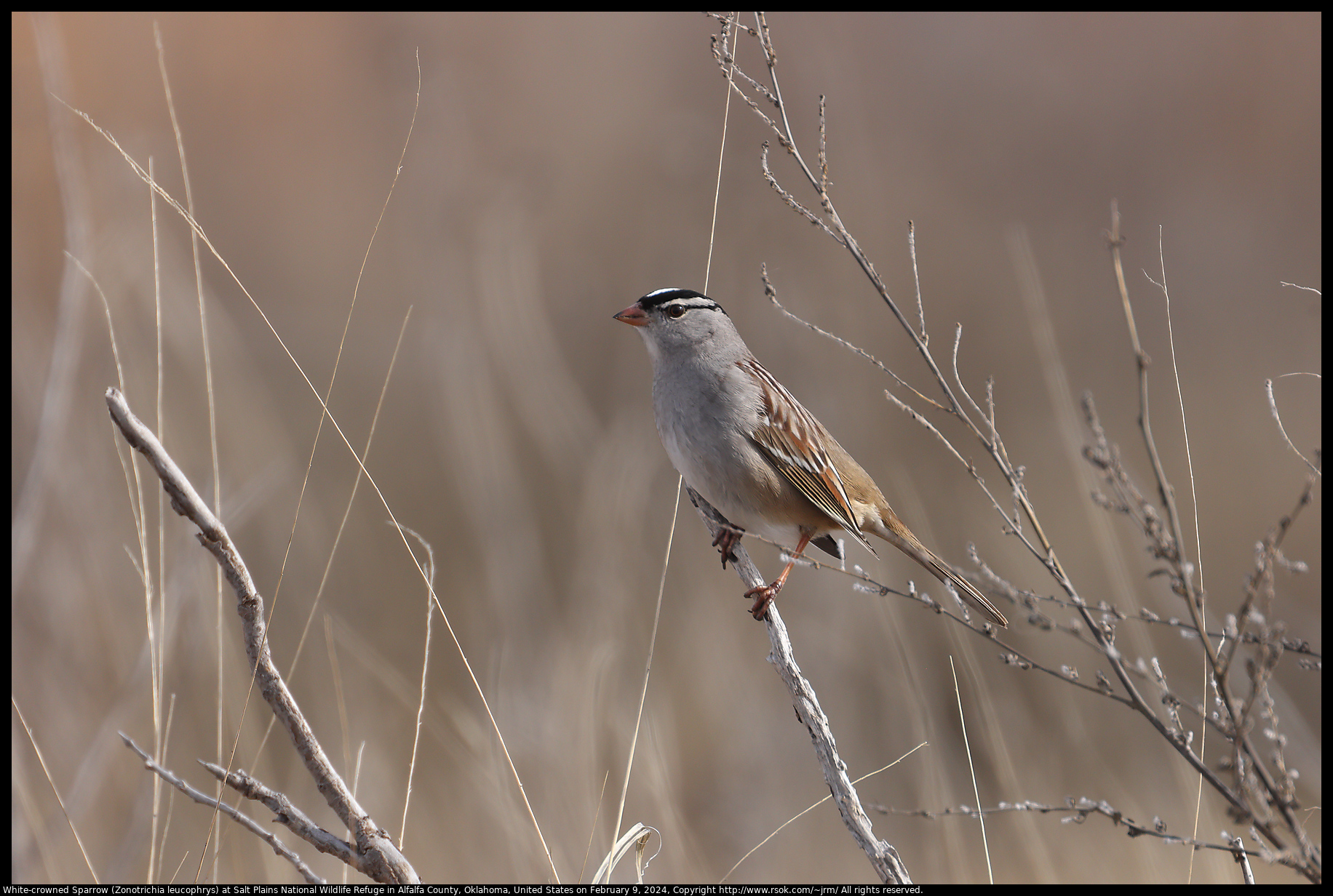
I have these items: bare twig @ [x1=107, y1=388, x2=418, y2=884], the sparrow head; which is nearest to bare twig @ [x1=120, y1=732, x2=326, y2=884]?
bare twig @ [x1=107, y1=388, x2=418, y2=884]

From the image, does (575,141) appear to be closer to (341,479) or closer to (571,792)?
(341,479)

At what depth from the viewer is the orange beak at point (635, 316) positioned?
139 inches

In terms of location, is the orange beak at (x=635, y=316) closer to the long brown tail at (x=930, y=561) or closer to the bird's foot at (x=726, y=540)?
the bird's foot at (x=726, y=540)

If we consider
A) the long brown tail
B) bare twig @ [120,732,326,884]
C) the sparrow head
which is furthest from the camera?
the sparrow head

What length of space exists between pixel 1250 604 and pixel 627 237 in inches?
258

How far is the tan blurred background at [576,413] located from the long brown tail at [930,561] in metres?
0.93

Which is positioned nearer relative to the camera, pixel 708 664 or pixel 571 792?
pixel 571 792

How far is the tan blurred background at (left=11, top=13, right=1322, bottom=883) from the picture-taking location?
481 cm

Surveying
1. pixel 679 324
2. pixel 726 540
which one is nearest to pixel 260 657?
pixel 726 540

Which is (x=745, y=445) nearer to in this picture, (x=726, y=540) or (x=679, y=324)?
(x=726, y=540)

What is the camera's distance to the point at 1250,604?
1309 mm


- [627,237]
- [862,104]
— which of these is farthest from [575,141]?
[862,104]

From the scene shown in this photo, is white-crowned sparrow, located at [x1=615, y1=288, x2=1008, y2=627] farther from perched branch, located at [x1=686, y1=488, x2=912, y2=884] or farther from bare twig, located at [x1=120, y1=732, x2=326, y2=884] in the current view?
bare twig, located at [x1=120, y1=732, x2=326, y2=884]

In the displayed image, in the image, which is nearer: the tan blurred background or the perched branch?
the perched branch
